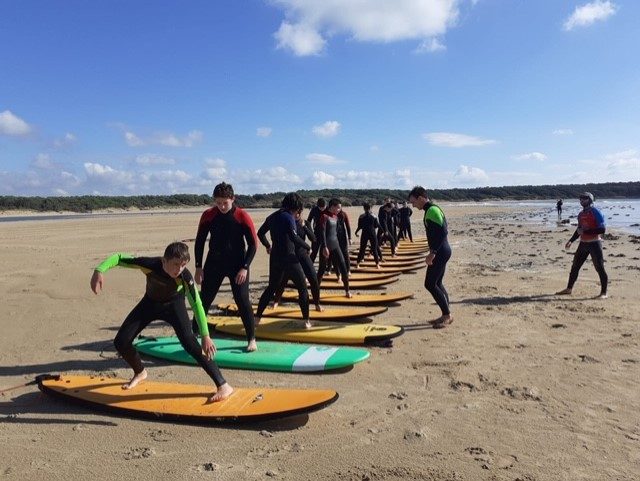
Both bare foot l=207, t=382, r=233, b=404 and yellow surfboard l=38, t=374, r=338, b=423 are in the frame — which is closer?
yellow surfboard l=38, t=374, r=338, b=423

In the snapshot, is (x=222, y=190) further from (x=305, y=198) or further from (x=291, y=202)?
(x=305, y=198)

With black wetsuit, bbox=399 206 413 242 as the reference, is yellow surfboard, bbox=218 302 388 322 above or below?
below

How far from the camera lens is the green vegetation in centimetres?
5469

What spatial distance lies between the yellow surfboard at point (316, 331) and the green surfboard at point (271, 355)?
1.22ft

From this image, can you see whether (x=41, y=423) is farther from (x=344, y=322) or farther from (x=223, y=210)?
(x=344, y=322)

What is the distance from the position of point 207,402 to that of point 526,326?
174 inches

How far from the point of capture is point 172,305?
4059mm

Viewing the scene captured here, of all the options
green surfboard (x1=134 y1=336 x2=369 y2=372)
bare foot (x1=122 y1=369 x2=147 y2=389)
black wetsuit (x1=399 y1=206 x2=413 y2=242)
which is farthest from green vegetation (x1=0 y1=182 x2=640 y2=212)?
bare foot (x1=122 y1=369 x2=147 y2=389)

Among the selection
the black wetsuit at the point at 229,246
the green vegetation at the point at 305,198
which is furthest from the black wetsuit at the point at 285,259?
the green vegetation at the point at 305,198

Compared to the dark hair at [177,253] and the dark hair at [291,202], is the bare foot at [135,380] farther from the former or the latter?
the dark hair at [291,202]

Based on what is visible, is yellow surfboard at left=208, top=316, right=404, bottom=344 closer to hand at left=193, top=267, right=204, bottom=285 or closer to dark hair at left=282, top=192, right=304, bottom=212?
hand at left=193, top=267, right=204, bottom=285

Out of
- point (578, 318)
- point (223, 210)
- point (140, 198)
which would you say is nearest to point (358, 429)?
point (223, 210)

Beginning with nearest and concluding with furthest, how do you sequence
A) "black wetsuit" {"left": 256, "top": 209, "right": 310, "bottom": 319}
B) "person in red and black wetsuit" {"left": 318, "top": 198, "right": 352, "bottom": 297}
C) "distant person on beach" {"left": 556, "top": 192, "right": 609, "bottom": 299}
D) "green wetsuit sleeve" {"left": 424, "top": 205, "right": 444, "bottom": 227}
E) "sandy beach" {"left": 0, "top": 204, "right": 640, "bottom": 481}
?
"sandy beach" {"left": 0, "top": 204, "right": 640, "bottom": 481} → "black wetsuit" {"left": 256, "top": 209, "right": 310, "bottom": 319} → "green wetsuit sleeve" {"left": 424, "top": 205, "right": 444, "bottom": 227} → "distant person on beach" {"left": 556, "top": 192, "right": 609, "bottom": 299} → "person in red and black wetsuit" {"left": 318, "top": 198, "right": 352, "bottom": 297}

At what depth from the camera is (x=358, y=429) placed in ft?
12.0
